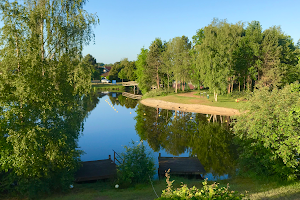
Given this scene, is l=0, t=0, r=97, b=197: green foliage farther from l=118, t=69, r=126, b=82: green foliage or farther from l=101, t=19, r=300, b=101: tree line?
l=118, t=69, r=126, b=82: green foliage

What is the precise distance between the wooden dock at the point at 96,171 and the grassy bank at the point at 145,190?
1.46 ft

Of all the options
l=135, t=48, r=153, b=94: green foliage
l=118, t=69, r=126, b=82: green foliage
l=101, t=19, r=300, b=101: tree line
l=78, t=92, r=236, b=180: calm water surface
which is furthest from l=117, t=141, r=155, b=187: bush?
l=118, t=69, r=126, b=82: green foliage

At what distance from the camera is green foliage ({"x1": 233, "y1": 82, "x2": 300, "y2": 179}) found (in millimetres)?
14266

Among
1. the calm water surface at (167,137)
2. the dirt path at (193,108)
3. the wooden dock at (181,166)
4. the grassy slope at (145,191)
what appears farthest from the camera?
the dirt path at (193,108)

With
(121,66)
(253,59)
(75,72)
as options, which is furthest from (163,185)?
(121,66)

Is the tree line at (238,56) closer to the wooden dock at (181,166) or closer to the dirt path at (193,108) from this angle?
the dirt path at (193,108)

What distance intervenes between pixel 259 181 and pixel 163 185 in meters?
6.57

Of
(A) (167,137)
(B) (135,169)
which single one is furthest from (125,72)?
(B) (135,169)

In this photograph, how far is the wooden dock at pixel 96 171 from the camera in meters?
16.4

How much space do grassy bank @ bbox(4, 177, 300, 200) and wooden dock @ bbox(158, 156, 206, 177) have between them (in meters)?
1.75

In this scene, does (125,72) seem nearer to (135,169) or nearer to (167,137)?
(167,137)

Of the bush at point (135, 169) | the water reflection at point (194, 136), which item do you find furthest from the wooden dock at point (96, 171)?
the water reflection at point (194, 136)

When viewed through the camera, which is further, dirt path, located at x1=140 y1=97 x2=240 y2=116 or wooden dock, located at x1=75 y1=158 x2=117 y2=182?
dirt path, located at x1=140 y1=97 x2=240 y2=116

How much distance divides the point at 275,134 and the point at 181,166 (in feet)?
25.8
